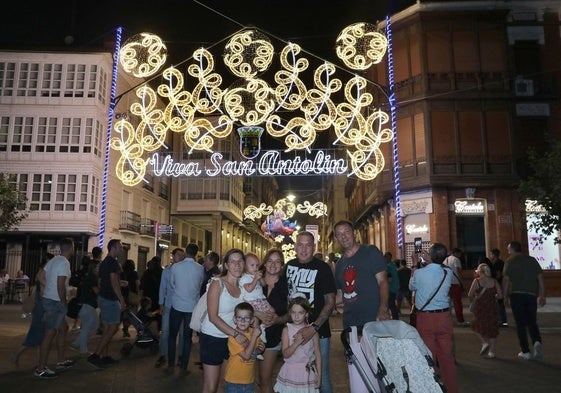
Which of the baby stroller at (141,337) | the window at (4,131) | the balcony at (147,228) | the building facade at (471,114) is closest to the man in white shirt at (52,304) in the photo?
the baby stroller at (141,337)

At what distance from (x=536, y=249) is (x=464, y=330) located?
13042mm

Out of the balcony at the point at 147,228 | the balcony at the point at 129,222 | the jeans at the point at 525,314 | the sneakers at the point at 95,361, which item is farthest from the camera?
the balcony at the point at 147,228

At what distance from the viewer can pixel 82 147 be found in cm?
2728

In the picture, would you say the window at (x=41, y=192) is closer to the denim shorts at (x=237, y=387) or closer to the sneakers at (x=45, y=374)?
the sneakers at (x=45, y=374)

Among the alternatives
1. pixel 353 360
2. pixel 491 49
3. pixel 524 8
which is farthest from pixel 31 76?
pixel 353 360

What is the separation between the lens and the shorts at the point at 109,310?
8.09 meters

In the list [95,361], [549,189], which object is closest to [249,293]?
[95,361]

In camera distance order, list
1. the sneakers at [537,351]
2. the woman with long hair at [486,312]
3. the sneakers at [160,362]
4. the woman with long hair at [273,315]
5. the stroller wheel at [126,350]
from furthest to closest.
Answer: the stroller wheel at [126,350] → the woman with long hair at [486,312] → the sneakers at [537,351] → the sneakers at [160,362] → the woman with long hair at [273,315]

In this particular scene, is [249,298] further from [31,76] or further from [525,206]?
[31,76]

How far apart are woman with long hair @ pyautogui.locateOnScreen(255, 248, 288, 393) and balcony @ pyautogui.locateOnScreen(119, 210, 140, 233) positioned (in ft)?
88.5

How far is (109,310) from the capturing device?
8.14m

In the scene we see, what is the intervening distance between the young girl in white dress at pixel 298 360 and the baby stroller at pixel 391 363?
0.37 m

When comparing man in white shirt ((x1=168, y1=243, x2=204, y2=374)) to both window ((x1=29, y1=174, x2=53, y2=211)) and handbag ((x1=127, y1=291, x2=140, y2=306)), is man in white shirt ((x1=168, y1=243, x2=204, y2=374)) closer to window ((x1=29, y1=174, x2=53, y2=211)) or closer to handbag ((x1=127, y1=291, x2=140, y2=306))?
handbag ((x1=127, y1=291, x2=140, y2=306))

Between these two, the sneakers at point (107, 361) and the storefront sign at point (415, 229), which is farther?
the storefront sign at point (415, 229)
